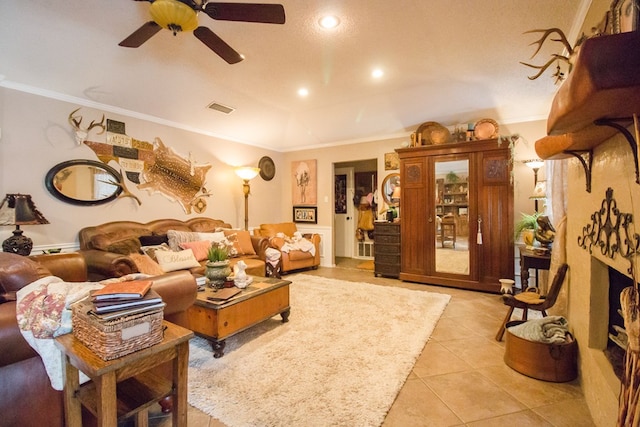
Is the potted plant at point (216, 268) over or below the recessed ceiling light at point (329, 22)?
below

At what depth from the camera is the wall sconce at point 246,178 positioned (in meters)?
5.02

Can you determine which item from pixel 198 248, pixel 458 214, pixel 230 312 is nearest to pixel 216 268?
pixel 230 312

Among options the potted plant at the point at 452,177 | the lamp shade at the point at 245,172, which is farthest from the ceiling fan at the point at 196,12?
the potted plant at the point at 452,177

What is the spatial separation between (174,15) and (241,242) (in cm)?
319

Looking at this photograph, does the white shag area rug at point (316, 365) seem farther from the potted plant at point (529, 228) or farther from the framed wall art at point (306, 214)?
the framed wall art at point (306, 214)

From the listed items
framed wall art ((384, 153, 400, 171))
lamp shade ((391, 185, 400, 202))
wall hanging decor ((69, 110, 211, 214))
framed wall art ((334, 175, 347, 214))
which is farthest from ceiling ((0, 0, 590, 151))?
framed wall art ((334, 175, 347, 214))

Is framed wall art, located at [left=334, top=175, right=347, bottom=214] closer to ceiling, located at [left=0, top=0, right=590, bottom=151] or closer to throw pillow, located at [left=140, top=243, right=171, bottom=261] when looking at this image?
ceiling, located at [left=0, top=0, right=590, bottom=151]

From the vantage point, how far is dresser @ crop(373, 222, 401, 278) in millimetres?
4609

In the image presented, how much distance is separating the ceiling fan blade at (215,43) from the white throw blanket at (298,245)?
10.9 feet

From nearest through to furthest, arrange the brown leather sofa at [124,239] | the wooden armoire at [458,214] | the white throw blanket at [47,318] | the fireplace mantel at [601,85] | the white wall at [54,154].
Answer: the fireplace mantel at [601,85]
the white throw blanket at [47,318]
the brown leather sofa at [124,239]
the white wall at [54,154]
the wooden armoire at [458,214]

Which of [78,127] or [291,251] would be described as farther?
[291,251]

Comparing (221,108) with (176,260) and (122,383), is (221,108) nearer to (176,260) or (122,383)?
(176,260)

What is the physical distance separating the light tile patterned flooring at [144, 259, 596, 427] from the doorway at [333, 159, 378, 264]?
4.11 m

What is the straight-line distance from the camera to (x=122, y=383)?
1.31 m
